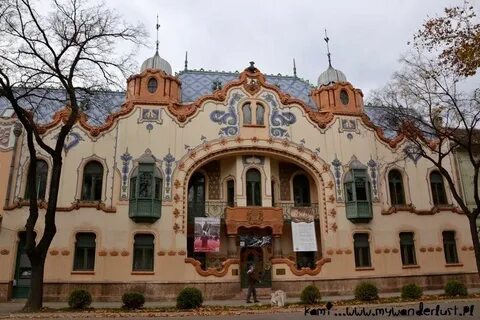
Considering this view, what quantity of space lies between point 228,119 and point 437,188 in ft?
46.8

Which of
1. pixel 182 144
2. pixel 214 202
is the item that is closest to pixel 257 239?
pixel 214 202

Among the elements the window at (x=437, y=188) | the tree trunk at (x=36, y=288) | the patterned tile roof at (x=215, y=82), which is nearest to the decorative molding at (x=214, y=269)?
the tree trunk at (x=36, y=288)

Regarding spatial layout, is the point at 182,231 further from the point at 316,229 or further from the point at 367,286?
the point at 367,286

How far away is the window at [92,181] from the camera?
75.5 ft

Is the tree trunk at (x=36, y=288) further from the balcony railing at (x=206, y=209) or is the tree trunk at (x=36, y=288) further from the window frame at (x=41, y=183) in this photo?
the balcony railing at (x=206, y=209)

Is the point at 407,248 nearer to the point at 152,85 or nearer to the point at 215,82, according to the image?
the point at 215,82

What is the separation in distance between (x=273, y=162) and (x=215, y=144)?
13.4 feet

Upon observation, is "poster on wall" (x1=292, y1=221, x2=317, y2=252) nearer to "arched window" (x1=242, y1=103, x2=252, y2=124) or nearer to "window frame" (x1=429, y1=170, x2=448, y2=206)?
"arched window" (x1=242, y1=103, x2=252, y2=124)

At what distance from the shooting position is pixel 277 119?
2588 centimetres

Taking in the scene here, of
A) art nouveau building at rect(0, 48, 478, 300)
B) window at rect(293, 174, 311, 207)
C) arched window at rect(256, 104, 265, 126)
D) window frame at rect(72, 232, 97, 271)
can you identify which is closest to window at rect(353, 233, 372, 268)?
art nouveau building at rect(0, 48, 478, 300)

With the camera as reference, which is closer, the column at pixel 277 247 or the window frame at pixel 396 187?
the column at pixel 277 247

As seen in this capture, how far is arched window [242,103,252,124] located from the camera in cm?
2555

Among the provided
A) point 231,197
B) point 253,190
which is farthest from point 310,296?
point 231,197

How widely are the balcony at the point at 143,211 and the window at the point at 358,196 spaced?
11146mm
